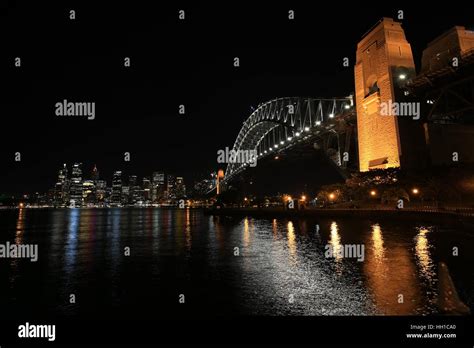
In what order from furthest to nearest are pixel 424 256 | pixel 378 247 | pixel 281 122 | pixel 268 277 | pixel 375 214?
pixel 281 122, pixel 375 214, pixel 378 247, pixel 424 256, pixel 268 277

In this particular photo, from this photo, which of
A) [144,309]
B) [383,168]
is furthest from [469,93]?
[144,309]

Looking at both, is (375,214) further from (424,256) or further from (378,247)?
(424,256)

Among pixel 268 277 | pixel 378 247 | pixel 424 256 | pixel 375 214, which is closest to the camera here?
pixel 268 277

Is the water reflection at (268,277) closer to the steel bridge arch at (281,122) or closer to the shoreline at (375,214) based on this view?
the shoreline at (375,214)

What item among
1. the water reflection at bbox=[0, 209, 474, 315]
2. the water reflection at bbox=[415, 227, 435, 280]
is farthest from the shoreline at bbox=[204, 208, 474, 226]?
the water reflection at bbox=[0, 209, 474, 315]

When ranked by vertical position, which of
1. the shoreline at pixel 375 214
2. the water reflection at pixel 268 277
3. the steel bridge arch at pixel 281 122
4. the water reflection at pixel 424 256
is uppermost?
the steel bridge arch at pixel 281 122

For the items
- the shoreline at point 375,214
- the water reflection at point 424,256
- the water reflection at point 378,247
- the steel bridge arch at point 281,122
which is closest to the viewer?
the water reflection at point 424,256

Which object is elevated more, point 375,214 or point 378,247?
point 375,214

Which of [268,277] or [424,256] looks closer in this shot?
[268,277]

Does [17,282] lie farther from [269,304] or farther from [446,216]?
[446,216]

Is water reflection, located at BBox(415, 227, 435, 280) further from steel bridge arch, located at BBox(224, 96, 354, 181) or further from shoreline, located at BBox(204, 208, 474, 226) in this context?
steel bridge arch, located at BBox(224, 96, 354, 181)

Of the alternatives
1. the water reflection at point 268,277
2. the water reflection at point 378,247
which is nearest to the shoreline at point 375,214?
the water reflection at point 268,277

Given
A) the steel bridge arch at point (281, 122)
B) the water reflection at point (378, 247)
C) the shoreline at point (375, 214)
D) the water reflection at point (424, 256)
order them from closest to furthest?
the water reflection at point (424, 256) → the water reflection at point (378, 247) → the shoreline at point (375, 214) → the steel bridge arch at point (281, 122)

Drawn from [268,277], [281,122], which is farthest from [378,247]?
[281,122]
